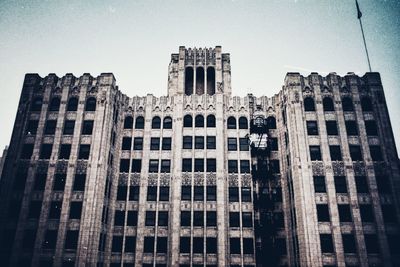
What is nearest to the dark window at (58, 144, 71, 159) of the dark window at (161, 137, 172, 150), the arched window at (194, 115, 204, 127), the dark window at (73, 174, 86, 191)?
the dark window at (73, 174, 86, 191)

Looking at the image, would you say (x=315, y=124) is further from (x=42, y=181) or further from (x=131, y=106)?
(x=42, y=181)

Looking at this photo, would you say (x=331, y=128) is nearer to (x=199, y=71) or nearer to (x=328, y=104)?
(x=328, y=104)

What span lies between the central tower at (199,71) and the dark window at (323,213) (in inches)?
796

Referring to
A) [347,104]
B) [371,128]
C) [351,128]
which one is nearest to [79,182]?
[351,128]

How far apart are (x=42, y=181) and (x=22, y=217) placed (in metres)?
4.45

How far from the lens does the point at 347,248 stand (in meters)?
29.8

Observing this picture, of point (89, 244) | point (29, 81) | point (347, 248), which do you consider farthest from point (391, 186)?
point (29, 81)

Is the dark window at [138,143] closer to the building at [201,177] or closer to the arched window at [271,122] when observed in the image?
the building at [201,177]

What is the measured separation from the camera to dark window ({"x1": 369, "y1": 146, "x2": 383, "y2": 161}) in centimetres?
3326

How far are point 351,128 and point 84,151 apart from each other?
34.8 metres

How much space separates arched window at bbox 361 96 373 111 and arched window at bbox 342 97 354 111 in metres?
1.42

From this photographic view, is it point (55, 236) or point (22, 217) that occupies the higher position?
point (22, 217)

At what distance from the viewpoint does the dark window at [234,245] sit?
33.0m

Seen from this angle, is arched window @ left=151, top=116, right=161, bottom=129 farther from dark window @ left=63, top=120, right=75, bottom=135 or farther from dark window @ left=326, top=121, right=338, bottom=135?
dark window @ left=326, top=121, right=338, bottom=135
